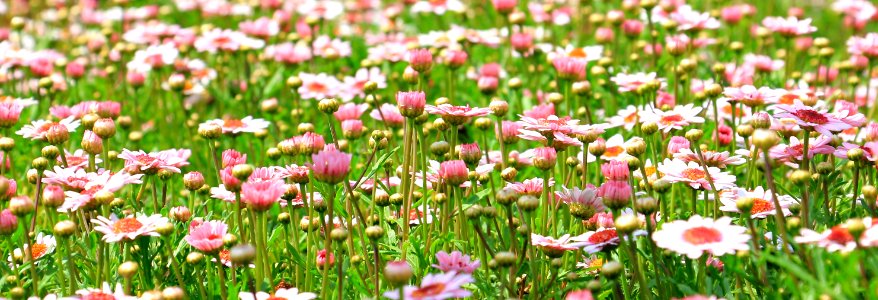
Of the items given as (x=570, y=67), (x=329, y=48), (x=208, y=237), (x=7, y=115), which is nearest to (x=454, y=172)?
(x=208, y=237)

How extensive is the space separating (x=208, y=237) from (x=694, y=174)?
4.16 feet

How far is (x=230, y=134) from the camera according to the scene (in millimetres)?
3799

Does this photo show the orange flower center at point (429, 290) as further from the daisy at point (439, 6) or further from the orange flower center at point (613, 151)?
the daisy at point (439, 6)

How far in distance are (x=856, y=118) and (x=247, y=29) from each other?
10.8 ft

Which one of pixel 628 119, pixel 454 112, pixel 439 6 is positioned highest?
pixel 454 112

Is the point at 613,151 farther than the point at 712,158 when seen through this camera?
Yes

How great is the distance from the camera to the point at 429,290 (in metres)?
2.27

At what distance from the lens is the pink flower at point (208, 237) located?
Answer: 2.56 m

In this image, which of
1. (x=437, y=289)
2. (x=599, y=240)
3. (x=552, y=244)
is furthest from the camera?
(x=552, y=244)

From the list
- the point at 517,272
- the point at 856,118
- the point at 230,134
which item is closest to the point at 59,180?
the point at 230,134

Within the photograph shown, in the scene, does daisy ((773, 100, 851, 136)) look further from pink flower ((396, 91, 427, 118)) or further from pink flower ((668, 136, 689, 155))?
pink flower ((396, 91, 427, 118))

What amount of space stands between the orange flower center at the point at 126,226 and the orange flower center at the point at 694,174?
1.41m

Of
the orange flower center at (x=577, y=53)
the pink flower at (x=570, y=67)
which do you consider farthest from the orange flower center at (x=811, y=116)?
the orange flower center at (x=577, y=53)

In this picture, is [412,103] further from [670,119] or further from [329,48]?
[329,48]
